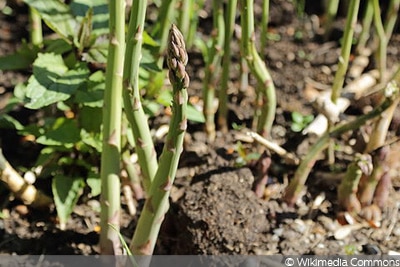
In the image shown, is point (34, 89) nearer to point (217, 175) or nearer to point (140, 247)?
point (140, 247)

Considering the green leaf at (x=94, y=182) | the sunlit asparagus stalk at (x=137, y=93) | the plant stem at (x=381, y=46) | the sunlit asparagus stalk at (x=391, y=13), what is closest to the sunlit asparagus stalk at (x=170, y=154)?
Answer: the sunlit asparagus stalk at (x=137, y=93)

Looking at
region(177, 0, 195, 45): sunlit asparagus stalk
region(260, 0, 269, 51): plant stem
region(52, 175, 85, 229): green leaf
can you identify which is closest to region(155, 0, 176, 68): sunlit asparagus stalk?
region(177, 0, 195, 45): sunlit asparagus stalk

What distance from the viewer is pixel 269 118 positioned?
66.4 inches

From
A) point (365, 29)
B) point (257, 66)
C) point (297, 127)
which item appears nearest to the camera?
point (257, 66)

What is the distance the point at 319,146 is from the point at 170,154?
1.43 feet

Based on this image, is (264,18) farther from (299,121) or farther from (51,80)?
(51,80)

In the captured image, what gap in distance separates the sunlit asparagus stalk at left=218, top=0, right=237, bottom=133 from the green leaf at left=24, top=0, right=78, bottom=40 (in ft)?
1.14

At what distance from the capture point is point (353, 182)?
164 centimetres

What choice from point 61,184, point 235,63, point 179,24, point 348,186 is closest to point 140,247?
point 61,184

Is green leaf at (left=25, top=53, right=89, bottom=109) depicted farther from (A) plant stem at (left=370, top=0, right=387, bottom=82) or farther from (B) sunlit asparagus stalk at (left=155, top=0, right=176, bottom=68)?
(A) plant stem at (left=370, top=0, right=387, bottom=82)

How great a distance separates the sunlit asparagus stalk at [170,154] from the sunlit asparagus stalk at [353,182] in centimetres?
46

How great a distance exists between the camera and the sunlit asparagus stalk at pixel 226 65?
5.31 feet

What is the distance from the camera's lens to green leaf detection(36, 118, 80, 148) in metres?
1.55

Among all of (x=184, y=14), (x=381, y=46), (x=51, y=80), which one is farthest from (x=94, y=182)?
(x=381, y=46)
